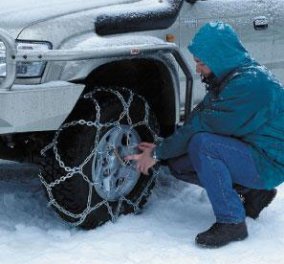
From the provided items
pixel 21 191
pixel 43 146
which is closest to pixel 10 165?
pixel 21 191

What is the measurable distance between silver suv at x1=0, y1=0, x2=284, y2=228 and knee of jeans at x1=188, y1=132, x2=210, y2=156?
16.2 inches

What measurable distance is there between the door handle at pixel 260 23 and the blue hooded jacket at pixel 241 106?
996 mm

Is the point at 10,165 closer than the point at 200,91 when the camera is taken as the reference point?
No

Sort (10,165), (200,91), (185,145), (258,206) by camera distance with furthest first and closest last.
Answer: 1. (10,165)
2. (200,91)
3. (258,206)
4. (185,145)

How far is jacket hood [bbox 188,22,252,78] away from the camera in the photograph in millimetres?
3377

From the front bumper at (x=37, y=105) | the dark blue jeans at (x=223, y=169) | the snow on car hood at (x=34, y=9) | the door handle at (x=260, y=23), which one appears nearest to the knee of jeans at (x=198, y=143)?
the dark blue jeans at (x=223, y=169)

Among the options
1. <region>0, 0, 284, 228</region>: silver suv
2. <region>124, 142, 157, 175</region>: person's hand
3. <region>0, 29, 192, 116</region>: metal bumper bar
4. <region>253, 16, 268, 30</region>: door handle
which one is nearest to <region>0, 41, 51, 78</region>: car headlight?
<region>0, 0, 284, 228</region>: silver suv

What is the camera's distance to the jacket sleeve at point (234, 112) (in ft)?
10.9

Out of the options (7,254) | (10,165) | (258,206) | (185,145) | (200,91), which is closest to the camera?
(7,254)

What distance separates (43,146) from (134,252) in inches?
29.9

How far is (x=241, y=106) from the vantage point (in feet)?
10.9

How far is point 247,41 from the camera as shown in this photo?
4340 millimetres

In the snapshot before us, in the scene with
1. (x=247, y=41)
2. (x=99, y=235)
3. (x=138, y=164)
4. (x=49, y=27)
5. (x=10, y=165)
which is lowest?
(x=10, y=165)

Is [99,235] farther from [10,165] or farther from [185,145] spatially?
[10,165]
